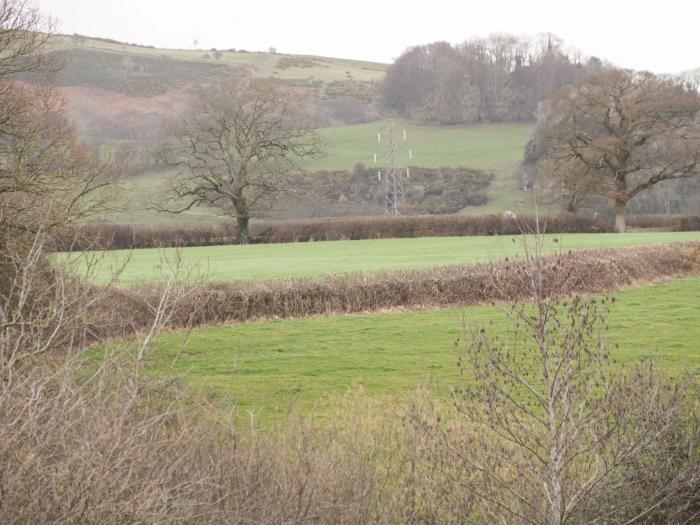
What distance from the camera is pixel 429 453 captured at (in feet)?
26.3

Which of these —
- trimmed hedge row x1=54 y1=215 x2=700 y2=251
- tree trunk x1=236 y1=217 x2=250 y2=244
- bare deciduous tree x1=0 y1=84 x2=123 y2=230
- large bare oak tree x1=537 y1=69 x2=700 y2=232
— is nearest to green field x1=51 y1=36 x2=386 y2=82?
Answer: large bare oak tree x1=537 y1=69 x2=700 y2=232

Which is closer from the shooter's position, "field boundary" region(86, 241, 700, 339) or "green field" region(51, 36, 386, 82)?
"field boundary" region(86, 241, 700, 339)

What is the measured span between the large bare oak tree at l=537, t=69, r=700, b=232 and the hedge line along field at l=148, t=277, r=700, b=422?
1097 inches

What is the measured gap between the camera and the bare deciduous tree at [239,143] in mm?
43188

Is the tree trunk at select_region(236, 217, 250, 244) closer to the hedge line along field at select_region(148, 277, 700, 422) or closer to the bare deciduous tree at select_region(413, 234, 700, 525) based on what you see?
the hedge line along field at select_region(148, 277, 700, 422)

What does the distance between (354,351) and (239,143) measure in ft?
98.5

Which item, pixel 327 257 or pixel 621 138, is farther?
pixel 621 138

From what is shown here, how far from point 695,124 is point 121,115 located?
222ft

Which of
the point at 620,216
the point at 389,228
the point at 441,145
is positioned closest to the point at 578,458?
the point at 389,228

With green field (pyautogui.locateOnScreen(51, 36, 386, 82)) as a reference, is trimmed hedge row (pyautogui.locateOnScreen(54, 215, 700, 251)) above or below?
below

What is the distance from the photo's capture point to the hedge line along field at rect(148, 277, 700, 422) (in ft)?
40.8

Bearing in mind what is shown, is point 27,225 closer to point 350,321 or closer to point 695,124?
point 350,321

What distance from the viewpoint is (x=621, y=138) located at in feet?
153

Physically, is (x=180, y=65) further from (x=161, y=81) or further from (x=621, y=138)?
(x=621, y=138)
